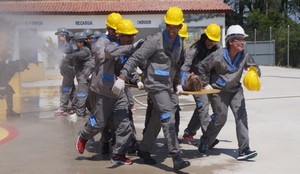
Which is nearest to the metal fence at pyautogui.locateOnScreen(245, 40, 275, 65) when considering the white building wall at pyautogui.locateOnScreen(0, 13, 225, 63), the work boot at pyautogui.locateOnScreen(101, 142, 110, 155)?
the white building wall at pyautogui.locateOnScreen(0, 13, 225, 63)

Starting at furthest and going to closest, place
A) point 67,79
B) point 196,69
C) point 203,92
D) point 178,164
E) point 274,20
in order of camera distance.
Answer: point 274,20 < point 67,79 < point 196,69 < point 203,92 < point 178,164

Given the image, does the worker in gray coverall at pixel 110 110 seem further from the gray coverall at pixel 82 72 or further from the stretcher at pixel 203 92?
the gray coverall at pixel 82 72

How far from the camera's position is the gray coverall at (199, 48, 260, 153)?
6.45 m

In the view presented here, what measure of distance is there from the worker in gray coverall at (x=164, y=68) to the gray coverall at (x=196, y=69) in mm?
480

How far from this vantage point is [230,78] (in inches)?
254

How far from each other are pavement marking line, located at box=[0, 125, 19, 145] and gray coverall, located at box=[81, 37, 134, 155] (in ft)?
7.25

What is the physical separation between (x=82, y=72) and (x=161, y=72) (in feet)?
13.2

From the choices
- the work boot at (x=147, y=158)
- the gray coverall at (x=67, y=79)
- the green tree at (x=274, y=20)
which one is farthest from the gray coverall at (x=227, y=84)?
the green tree at (x=274, y=20)

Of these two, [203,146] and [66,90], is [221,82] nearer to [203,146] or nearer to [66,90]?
[203,146]

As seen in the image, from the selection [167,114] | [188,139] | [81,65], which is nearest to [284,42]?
[81,65]

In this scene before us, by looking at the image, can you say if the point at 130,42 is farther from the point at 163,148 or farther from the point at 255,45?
the point at 255,45

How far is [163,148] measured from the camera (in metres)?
7.27

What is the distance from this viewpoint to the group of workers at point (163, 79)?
5965 millimetres

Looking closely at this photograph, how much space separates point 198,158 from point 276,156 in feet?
3.30
